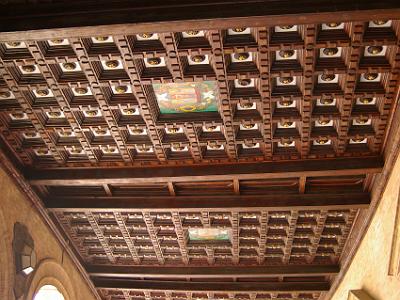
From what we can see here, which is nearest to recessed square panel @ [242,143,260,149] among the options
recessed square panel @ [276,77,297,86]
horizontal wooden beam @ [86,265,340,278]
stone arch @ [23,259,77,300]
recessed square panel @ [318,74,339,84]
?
recessed square panel @ [276,77,297,86]

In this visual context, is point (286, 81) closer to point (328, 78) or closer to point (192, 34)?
point (328, 78)

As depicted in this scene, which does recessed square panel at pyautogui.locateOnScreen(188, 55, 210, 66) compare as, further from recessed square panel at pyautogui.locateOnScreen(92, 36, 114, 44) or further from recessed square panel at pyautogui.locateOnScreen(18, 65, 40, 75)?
recessed square panel at pyautogui.locateOnScreen(18, 65, 40, 75)

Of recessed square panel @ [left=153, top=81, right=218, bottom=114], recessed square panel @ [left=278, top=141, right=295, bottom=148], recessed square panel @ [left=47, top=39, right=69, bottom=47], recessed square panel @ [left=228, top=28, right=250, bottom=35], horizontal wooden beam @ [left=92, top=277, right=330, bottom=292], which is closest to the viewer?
recessed square panel @ [left=228, top=28, right=250, bottom=35]

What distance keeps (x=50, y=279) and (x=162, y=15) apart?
884 cm

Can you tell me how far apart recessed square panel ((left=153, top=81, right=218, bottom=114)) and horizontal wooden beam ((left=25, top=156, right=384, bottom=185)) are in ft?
5.72

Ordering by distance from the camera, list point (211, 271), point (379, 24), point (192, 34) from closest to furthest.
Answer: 1. point (379, 24)
2. point (192, 34)
3. point (211, 271)

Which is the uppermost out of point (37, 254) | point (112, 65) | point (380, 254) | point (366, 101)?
point (112, 65)

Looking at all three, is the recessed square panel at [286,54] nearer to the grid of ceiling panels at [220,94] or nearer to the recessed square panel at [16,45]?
the grid of ceiling panels at [220,94]

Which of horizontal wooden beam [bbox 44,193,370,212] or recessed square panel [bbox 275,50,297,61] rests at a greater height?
recessed square panel [bbox 275,50,297,61]

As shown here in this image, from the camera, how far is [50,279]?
1435cm

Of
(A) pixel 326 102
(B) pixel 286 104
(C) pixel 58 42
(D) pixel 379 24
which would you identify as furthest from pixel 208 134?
(D) pixel 379 24

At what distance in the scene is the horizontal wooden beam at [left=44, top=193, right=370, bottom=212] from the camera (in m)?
12.6

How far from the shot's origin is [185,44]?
368 inches

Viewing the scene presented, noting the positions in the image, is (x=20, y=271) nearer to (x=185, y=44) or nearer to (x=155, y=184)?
(x=155, y=184)
